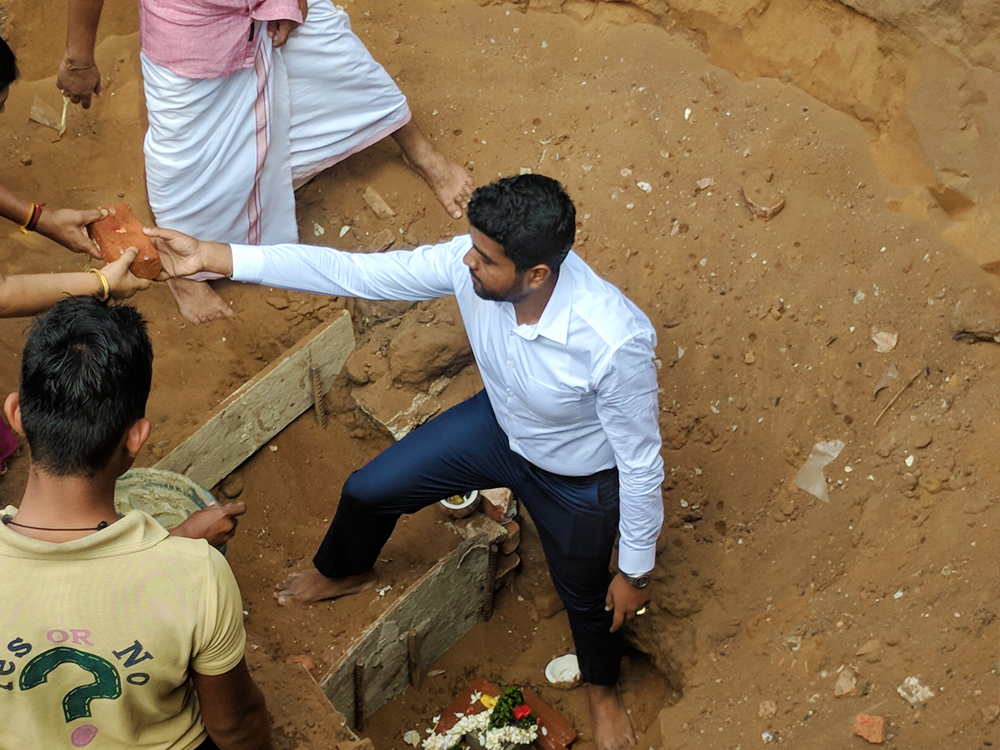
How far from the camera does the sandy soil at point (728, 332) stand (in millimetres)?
3010

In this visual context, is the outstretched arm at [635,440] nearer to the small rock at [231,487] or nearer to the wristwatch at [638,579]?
the wristwatch at [638,579]

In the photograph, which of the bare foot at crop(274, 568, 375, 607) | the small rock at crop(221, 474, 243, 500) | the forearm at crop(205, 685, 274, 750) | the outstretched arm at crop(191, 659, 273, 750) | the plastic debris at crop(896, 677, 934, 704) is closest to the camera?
the outstretched arm at crop(191, 659, 273, 750)

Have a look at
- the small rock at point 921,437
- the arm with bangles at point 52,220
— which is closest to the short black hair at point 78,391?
the arm with bangles at point 52,220

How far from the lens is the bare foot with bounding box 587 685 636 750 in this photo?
11.2 feet

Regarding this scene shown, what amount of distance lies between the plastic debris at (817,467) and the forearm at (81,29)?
3.04 meters

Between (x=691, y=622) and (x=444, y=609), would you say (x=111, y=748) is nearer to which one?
(x=444, y=609)

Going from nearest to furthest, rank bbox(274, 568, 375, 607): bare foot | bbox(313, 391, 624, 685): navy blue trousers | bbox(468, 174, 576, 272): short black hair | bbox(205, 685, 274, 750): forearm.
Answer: bbox(205, 685, 274, 750): forearm
bbox(468, 174, 576, 272): short black hair
bbox(313, 391, 624, 685): navy blue trousers
bbox(274, 568, 375, 607): bare foot

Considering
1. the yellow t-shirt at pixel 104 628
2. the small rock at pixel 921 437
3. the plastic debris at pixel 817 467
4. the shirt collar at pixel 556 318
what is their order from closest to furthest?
1. the yellow t-shirt at pixel 104 628
2. the shirt collar at pixel 556 318
3. the small rock at pixel 921 437
4. the plastic debris at pixel 817 467

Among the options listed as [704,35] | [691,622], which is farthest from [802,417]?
[704,35]

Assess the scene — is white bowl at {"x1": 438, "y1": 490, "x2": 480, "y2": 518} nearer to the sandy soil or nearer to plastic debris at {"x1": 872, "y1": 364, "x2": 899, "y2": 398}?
the sandy soil

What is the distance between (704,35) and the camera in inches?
160

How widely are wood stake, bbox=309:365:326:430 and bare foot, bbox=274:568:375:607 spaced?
2.51 ft

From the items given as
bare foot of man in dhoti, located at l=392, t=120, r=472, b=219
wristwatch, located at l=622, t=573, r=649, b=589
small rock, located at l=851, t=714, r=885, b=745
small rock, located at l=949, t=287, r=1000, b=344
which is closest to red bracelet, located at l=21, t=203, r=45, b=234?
bare foot of man in dhoti, located at l=392, t=120, r=472, b=219

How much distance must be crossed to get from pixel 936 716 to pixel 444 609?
1.82 m
